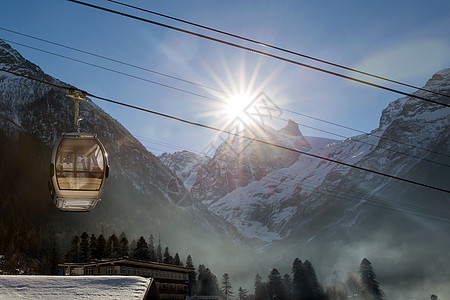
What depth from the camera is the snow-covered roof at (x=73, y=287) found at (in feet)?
54.2

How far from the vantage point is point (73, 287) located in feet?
57.2

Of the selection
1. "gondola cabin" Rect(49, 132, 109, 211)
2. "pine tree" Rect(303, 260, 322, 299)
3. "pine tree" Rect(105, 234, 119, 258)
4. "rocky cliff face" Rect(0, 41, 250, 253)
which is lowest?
"gondola cabin" Rect(49, 132, 109, 211)

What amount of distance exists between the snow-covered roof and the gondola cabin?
4987 mm

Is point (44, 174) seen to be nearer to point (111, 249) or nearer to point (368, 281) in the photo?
point (111, 249)

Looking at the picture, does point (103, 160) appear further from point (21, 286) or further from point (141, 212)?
point (141, 212)

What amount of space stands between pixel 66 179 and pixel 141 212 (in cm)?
17186

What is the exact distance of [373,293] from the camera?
129000 millimetres

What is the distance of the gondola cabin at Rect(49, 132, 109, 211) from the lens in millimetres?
13188

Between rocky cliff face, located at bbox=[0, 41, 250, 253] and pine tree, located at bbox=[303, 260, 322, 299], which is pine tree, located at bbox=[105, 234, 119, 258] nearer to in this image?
rocky cliff face, located at bbox=[0, 41, 250, 253]

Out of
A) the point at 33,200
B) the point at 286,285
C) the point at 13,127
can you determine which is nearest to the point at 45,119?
the point at 13,127

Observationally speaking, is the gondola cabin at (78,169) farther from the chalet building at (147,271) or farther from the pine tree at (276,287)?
the pine tree at (276,287)

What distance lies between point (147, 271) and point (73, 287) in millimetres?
54924

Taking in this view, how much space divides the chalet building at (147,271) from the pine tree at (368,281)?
73.8 meters

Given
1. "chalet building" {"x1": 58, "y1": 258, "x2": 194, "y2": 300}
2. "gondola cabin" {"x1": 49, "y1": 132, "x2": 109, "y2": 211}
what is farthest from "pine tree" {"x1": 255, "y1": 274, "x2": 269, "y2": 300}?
"gondola cabin" {"x1": 49, "y1": 132, "x2": 109, "y2": 211}
